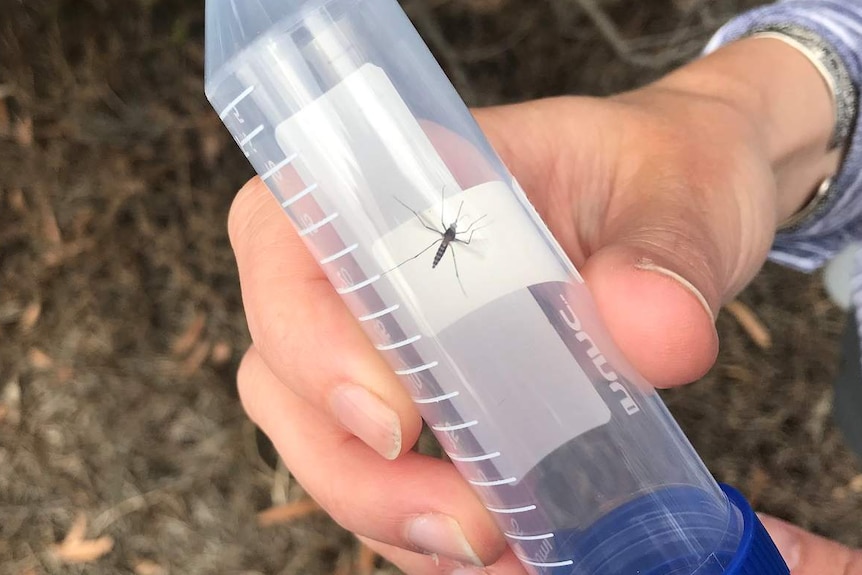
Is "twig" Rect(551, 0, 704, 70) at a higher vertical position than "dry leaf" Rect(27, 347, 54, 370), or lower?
lower

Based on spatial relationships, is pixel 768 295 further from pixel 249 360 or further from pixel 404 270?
pixel 404 270

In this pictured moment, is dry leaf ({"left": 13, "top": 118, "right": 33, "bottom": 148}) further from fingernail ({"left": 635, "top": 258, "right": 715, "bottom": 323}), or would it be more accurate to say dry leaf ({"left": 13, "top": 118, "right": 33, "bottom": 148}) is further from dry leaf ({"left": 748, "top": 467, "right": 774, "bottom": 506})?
dry leaf ({"left": 748, "top": 467, "right": 774, "bottom": 506})

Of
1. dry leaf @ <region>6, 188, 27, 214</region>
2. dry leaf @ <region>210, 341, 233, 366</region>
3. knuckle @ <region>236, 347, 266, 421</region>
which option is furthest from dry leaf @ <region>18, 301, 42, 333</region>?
knuckle @ <region>236, 347, 266, 421</region>

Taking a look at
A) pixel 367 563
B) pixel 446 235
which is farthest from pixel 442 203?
pixel 367 563

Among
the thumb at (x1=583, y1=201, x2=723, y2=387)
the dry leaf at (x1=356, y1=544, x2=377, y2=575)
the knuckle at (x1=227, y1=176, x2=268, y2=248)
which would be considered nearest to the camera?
the thumb at (x1=583, y1=201, x2=723, y2=387)

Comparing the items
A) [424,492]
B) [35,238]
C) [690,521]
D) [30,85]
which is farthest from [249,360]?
[30,85]

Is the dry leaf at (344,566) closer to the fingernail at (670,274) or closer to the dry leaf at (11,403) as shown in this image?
the dry leaf at (11,403)
